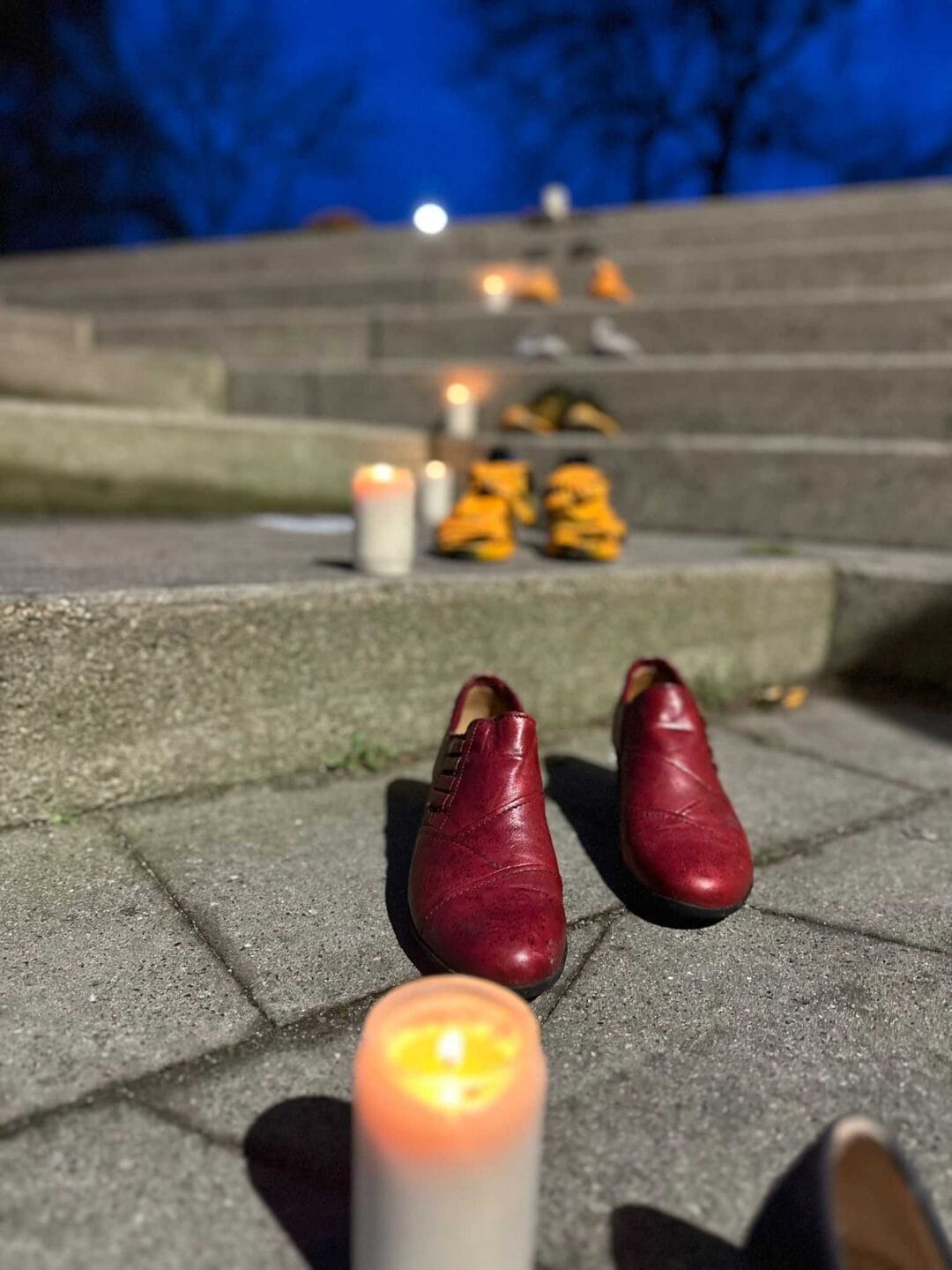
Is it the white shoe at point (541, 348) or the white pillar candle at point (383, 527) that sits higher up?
the white shoe at point (541, 348)

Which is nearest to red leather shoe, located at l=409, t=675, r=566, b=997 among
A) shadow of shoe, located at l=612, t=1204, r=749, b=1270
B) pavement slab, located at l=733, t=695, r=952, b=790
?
shadow of shoe, located at l=612, t=1204, r=749, b=1270

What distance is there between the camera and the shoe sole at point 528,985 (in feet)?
3.26

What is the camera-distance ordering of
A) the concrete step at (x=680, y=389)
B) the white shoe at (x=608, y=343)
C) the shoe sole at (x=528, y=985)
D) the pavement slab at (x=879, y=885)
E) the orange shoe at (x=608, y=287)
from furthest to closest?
1. the orange shoe at (x=608, y=287)
2. the white shoe at (x=608, y=343)
3. the concrete step at (x=680, y=389)
4. the pavement slab at (x=879, y=885)
5. the shoe sole at (x=528, y=985)

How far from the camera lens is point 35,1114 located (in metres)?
0.82

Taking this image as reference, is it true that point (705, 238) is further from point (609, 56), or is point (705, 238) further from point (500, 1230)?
point (609, 56)

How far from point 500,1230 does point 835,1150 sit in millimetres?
254

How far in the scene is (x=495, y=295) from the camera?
4.50 metres

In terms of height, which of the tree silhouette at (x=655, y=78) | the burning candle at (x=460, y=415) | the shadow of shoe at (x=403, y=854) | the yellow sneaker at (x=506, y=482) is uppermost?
the tree silhouette at (x=655, y=78)

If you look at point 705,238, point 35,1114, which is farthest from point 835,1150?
point 705,238

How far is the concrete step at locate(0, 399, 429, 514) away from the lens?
2.61 m

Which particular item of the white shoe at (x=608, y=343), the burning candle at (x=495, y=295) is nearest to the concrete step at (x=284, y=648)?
the white shoe at (x=608, y=343)

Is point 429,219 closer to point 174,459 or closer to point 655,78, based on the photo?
point 174,459

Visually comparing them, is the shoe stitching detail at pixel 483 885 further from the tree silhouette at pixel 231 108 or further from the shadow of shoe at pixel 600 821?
the tree silhouette at pixel 231 108

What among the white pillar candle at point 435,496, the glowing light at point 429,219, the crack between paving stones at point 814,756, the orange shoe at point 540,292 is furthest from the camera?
the glowing light at point 429,219
